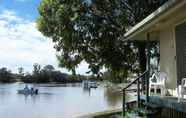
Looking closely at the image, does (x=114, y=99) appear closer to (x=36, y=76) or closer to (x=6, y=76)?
(x=36, y=76)

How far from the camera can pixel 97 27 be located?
16312 mm

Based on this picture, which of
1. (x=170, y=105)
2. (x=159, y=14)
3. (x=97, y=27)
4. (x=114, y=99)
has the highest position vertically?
(x=97, y=27)

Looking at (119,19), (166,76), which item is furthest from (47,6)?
(166,76)

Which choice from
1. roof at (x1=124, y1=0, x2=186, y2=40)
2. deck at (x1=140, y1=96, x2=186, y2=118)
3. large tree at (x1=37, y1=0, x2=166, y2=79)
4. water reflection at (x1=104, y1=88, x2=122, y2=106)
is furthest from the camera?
water reflection at (x1=104, y1=88, x2=122, y2=106)

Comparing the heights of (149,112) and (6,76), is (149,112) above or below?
below

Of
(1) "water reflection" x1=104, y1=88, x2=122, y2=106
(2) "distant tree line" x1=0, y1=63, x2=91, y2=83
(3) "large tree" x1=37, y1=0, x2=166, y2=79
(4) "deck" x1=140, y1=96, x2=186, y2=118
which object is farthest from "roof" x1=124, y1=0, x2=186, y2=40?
(2) "distant tree line" x1=0, y1=63, x2=91, y2=83

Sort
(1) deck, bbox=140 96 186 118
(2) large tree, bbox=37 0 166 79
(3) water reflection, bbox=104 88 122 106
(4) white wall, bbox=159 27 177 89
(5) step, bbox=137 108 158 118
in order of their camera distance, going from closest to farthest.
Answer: (1) deck, bbox=140 96 186 118, (5) step, bbox=137 108 158 118, (4) white wall, bbox=159 27 177 89, (2) large tree, bbox=37 0 166 79, (3) water reflection, bbox=104 88 122 106

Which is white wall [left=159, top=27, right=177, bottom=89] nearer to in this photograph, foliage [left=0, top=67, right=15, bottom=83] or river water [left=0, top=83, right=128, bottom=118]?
river water [left=0, top=83, right=128, bottom=118]

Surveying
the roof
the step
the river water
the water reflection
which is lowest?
the river water

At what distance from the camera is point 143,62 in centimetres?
1659

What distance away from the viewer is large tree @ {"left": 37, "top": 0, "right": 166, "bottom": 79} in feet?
53.2

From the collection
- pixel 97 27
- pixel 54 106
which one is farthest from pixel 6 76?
pixel 97 27

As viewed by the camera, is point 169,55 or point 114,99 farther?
point 114,99

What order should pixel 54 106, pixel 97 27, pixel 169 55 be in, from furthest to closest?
pixel 54 106 < pixel 97 27 < pixel 169 55
